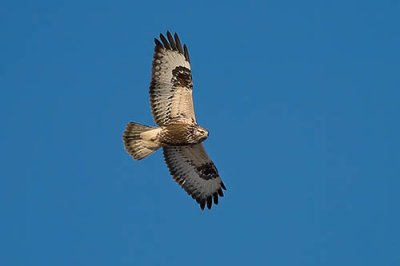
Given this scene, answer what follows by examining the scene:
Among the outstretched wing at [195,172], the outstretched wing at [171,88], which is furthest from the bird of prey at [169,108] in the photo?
the outstretched wing at [195,172]

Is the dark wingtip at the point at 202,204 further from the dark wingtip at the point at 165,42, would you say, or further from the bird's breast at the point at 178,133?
the dark wingtip at the point at 165,42

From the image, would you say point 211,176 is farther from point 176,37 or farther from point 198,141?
point 176,37

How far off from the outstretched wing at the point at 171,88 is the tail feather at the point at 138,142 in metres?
0.40

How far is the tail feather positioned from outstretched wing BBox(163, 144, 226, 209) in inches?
26.8

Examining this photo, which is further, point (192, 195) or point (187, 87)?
point (192, 195)

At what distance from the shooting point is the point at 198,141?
1734 centimetres

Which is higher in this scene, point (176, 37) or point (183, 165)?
point (176, 37)

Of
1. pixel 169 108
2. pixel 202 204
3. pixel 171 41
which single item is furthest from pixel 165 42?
pixel 202 204

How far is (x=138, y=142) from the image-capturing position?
58.1 ft

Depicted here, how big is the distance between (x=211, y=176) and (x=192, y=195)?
52cm

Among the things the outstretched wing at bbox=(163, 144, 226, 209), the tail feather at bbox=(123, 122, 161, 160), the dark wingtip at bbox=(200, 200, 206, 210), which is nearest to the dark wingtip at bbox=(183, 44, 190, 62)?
the tail feather at bbox=(123, 122, 161, 160)

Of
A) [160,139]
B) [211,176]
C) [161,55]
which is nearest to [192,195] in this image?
[211,176]

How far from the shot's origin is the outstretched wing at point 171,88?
1738cm

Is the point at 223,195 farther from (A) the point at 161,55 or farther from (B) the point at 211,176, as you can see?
(A) the point at 161,55
